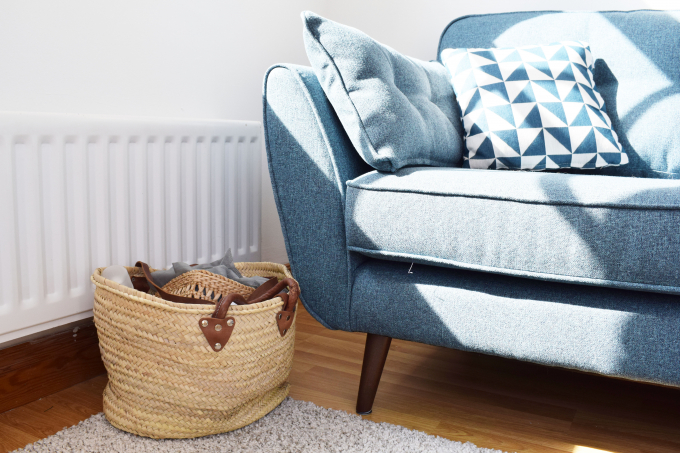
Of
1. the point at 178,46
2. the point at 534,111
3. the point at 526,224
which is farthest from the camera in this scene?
the point at 178,46

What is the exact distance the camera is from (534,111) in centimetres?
131

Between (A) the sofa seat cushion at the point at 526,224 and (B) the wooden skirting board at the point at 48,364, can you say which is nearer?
(A) the sofa seat cushion at the point at 526,224

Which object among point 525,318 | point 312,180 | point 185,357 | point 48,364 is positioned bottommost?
point 48,364

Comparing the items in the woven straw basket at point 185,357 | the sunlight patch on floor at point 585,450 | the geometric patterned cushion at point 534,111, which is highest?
the geometric patterned cushion at point 534,111

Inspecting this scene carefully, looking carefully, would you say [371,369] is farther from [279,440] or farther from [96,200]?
[96,200]

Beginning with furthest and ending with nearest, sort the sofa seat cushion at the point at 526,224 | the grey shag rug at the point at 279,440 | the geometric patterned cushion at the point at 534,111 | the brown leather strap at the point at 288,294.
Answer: the geometric patterned cushion at the point at 534,111
the brown leather strap at the point at 288,294
the grey shag rug at the point at 279,440
the sofa seat cushion at the point at 526,224

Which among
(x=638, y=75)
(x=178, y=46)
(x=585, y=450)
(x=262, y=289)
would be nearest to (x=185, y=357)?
(x=262, y=289)

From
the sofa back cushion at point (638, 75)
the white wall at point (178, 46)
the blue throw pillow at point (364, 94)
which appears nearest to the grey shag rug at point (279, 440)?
the blue throw pillow at point (364, 94)

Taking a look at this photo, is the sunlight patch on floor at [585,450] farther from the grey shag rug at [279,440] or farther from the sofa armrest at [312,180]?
the sofa armrest at [312,180]

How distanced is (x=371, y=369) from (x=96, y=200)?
0.66m

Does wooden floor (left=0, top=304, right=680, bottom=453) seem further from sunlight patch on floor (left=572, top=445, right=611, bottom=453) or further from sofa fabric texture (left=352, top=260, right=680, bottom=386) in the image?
sofa fabric texture (left=352, top=260, right=680, bottom=386)

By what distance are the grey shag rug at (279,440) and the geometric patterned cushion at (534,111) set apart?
64cm

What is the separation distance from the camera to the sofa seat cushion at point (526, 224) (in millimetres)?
862

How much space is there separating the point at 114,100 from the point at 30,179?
1.02ft
